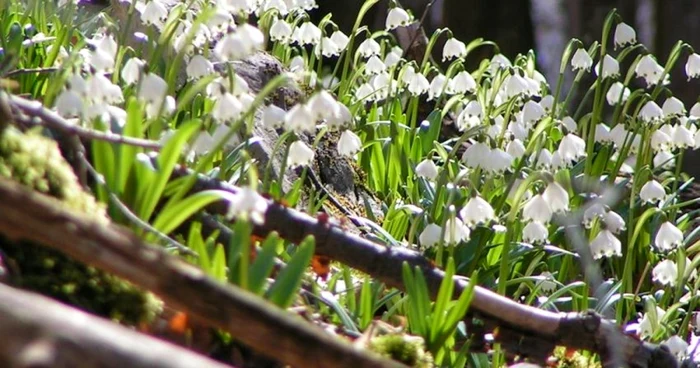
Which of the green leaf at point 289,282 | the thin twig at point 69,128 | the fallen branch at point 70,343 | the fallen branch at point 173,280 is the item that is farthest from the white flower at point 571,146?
the fallen branch at point 70,343

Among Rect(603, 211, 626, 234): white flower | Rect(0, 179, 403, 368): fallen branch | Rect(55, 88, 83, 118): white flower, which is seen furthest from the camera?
Rect(603, 211, 626, 234): white flower

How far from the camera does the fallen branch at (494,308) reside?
239cm

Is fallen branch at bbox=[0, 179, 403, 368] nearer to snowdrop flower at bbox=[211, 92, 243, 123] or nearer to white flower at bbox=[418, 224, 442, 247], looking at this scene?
snowdrop flower at bbox=[211, 92, 243, 123]

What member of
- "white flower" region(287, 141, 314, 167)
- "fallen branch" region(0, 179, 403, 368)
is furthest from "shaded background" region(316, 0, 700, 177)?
"fallen branch" region(0, 179, 403, 368)

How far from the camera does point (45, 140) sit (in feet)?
6.08

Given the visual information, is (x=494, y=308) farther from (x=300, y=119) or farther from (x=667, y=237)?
(x=667, y=237)

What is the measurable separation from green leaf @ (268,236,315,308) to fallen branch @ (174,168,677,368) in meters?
0.55

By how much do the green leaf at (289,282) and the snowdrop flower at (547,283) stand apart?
1506 mm

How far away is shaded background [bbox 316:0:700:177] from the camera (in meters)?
9.12

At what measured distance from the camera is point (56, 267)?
Result: 173cm

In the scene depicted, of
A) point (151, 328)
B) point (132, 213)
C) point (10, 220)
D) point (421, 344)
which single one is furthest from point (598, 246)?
point (10, 220)

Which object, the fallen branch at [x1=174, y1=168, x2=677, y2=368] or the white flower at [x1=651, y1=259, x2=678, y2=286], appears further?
the white flower at [x1=651, y1=259, x2=678, y2=286]

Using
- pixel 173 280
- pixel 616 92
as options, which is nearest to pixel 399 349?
pixel 173 280

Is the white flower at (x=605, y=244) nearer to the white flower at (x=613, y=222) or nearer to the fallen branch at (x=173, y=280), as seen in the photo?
the white flower at (x=613, y=222)
